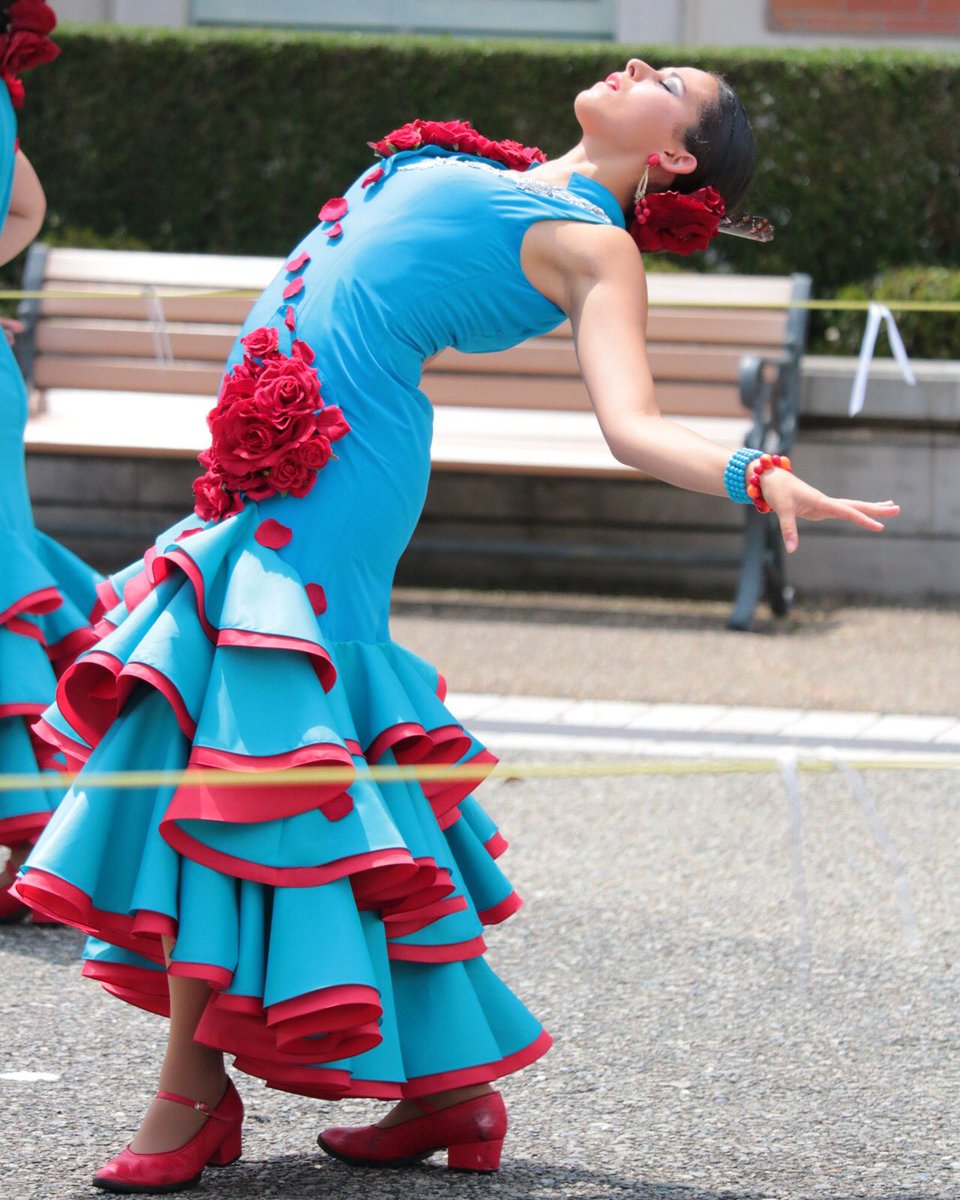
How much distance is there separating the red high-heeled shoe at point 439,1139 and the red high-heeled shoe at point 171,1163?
0.67ft

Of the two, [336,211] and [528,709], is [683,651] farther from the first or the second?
[336,211]

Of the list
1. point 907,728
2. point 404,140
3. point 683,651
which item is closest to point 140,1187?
point 404,140

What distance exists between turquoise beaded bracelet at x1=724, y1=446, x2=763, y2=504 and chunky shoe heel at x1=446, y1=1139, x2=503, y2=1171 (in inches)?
41.2

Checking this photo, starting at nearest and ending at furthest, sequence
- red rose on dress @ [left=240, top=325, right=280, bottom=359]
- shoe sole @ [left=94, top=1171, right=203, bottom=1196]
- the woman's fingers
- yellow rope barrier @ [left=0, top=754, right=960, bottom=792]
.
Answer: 1. the woman's fingers
2. yellow rope barrier @ [left=0, top=754, right=960, bottom=792]
3. shoe sole @ [left=94, top=1171, right=203, bottom=1196]
4. red rose on dress @ [left=240, top=325, right=280, bottom=359]

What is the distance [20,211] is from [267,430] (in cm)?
181

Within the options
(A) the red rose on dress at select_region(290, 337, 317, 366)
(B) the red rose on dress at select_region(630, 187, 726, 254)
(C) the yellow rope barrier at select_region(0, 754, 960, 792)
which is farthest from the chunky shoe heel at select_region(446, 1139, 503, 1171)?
(B) the red rose on dress at select_region(630, 187, 726, 254)

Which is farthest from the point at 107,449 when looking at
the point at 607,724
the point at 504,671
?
the point at 607,724

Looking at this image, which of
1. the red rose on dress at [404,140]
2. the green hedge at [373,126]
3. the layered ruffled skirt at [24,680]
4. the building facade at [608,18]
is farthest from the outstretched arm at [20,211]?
the building facade at [608,18]

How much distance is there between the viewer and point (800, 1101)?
312 cm

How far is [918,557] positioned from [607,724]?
258 cm

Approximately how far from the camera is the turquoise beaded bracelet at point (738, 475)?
239cm

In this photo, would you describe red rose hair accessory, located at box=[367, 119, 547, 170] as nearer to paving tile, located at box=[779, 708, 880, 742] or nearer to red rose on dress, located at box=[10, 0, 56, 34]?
red rose on dress, located at box=[10, 0, 56, 34]

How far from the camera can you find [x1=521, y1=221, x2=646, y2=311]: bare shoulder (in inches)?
103

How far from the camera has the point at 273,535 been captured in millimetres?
2646
